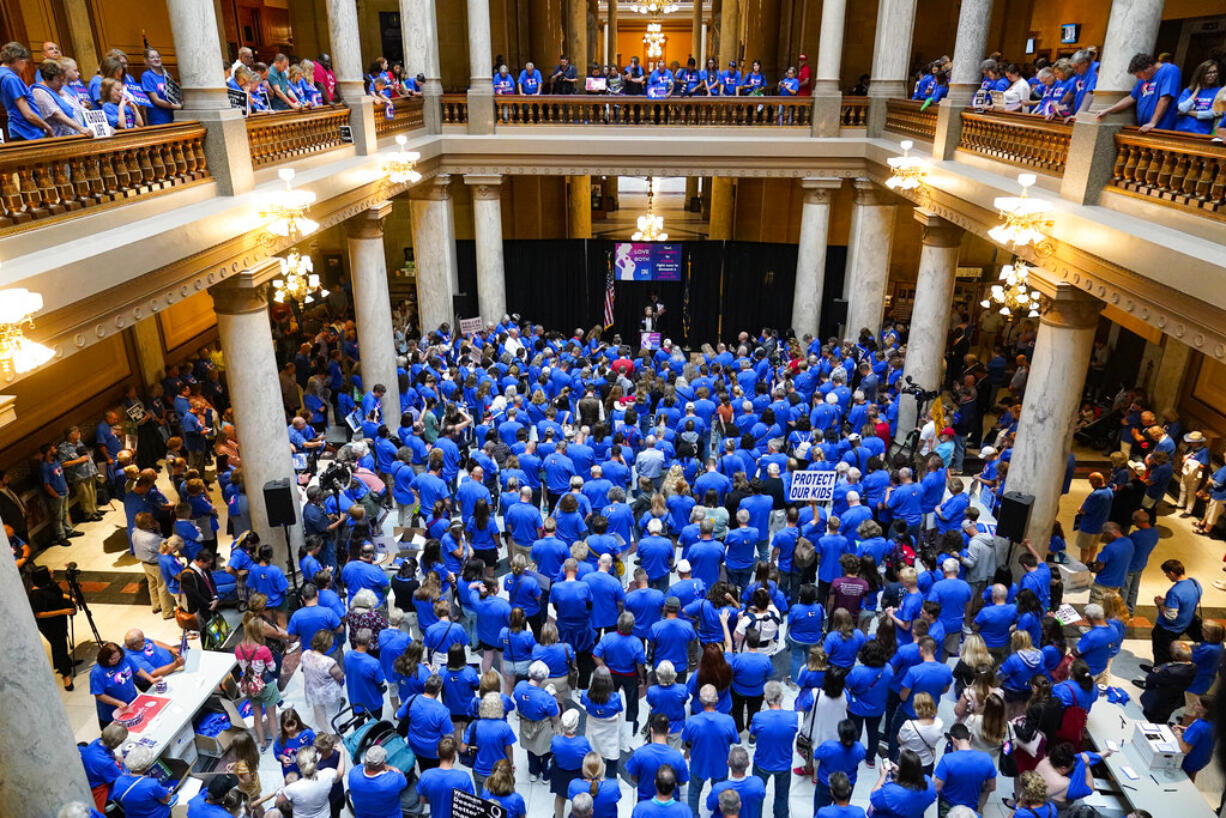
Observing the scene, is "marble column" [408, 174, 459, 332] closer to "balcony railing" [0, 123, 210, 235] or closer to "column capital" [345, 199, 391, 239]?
"column capital" [345, 199, 391, 239]

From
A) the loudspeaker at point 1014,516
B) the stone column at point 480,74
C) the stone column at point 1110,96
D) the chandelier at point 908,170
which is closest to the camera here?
the stone column at point 1110,96

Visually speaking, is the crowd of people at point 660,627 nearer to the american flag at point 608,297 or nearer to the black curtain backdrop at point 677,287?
the black curtain backdrop at point 677,287

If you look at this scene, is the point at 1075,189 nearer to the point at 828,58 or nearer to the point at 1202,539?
the point at 1202,539

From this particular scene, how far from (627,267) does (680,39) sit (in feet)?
106

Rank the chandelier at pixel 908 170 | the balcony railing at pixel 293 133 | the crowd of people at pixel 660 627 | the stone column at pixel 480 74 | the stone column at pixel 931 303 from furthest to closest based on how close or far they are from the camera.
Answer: the stone column at pixel 480 74
the stone column at pixel 931 303
the chandelier at pixel 908 170
the balcony railing at pixel 293 133
the crowd of people at pixel 660 627

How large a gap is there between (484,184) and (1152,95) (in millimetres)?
11929

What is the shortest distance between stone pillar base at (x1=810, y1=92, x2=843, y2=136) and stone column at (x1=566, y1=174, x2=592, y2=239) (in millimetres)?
8281

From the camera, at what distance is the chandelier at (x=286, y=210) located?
8.80 m

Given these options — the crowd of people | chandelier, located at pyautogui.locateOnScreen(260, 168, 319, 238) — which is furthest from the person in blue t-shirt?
chandelier, located at pyautogui.locateOnScreen(260, 168, 319, 238)

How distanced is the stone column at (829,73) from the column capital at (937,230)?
3910mm

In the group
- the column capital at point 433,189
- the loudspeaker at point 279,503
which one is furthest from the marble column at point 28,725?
the column capital at point 433,189

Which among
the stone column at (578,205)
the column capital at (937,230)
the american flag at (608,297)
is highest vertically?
the column capital at (937,230)

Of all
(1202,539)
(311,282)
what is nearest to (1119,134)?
(1202,539)

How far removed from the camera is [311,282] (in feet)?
31.7
